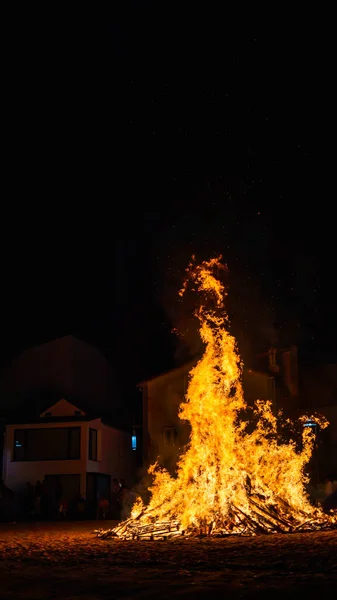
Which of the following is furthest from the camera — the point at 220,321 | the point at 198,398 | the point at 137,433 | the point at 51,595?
the point at 137,433

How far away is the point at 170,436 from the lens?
34.3 metres

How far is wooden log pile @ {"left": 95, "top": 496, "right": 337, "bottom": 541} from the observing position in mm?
17022

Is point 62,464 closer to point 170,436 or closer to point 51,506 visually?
point 51,506

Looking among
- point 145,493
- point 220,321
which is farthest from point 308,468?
point 220,321

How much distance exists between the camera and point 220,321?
21.3 meters

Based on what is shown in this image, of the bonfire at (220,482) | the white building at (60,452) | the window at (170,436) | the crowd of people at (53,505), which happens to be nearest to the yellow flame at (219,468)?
the bonfire at (220,482)

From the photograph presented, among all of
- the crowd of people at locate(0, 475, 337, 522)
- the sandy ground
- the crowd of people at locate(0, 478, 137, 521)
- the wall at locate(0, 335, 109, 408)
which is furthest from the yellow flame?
the wall at locate(0, 335, 109, 408)

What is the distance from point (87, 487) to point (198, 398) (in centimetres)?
1506

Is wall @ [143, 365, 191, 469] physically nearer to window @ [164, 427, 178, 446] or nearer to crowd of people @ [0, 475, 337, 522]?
window @ [164, 427, 178, 446]

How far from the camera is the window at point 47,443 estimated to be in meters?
33.3

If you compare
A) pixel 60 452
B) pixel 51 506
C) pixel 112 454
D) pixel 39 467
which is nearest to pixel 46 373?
pixel 60 452

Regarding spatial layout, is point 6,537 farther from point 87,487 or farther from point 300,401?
point 300,401

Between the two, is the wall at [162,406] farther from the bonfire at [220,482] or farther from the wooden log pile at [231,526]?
the wooden log pile at [231,526]

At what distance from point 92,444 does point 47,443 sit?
212 cm
